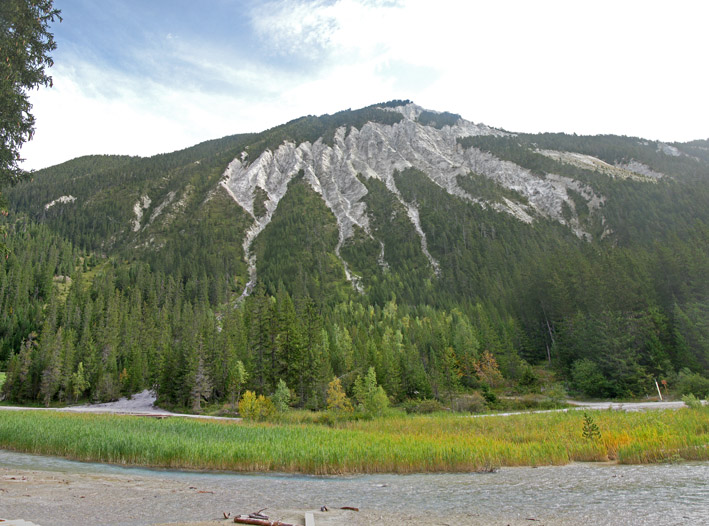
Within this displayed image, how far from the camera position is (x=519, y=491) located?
11.2 metres

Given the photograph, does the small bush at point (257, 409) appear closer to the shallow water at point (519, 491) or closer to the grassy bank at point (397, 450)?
the grassy bank at point (397, 450)

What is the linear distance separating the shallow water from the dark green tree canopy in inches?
624

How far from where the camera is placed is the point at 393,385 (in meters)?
57.7

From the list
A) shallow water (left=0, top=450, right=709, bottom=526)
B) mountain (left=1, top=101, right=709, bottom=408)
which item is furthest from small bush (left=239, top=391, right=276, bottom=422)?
mountain (left=1, top=101, right=709, bottom=408)

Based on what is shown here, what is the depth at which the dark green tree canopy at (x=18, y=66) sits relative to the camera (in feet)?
55.4

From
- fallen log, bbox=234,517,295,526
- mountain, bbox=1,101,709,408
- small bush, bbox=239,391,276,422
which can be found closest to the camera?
fallen log, bbox=234,517,295,526

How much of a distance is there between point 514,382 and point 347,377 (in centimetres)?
3129

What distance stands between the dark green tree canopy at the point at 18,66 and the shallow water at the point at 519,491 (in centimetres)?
1585

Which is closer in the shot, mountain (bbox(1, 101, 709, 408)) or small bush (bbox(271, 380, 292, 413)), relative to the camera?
small bush (bbox(271, 380, 292, 413))

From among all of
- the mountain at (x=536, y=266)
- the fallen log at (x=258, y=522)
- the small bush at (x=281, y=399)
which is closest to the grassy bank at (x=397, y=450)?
the fallen log at (x=258, y=522)

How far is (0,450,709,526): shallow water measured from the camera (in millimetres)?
8445

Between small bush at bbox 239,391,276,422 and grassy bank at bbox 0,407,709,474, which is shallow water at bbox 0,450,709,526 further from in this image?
small bush at bbox 239,391,276,422

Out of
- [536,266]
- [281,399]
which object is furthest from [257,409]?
[536,266]

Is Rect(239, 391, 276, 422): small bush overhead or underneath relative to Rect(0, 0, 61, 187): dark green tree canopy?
underneath
